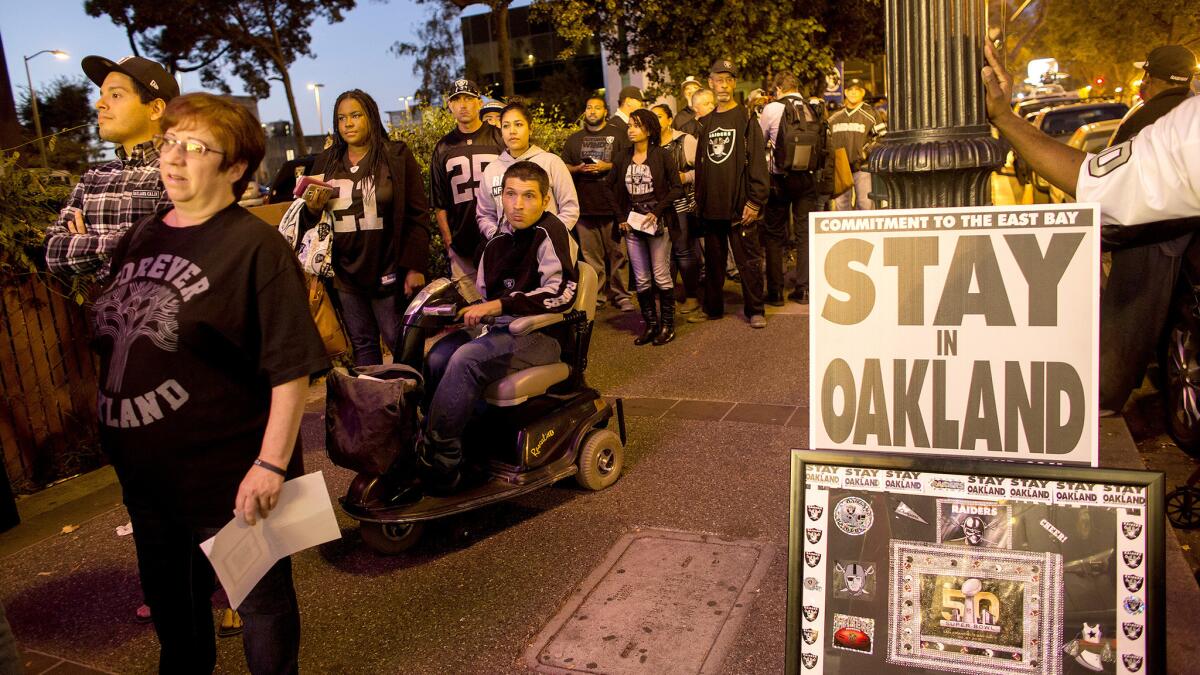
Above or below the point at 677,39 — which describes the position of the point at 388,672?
below

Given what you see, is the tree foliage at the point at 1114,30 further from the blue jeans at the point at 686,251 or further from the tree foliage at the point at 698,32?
the blue jeans at the point at 686,251

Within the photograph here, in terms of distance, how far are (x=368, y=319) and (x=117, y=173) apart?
2196 millimetres

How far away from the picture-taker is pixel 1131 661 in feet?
7.04

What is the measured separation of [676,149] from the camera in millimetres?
8977

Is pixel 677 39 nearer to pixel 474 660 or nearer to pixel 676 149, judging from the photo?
pixel 676 149

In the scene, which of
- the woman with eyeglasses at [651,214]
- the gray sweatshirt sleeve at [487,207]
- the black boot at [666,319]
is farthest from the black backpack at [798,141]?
the gray sweatshirt sleeve at [487,207]

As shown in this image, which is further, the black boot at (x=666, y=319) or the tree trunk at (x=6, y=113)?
the black boot at (x=666, y=319)

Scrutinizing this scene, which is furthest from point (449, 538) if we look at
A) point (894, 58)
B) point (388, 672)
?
point (894, 58)

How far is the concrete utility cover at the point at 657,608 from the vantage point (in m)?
3.34

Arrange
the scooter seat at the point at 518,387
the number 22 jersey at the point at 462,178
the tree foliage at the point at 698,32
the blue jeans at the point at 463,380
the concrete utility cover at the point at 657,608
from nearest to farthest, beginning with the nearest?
the concrete utility cover at the point at 657,608
the blue jeans at the point at 463,380
the scooter seat at the point at 518,387
the number 22 jersey at the point at 462,178
the tree foliage at the point at 698,32

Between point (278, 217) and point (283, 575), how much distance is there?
4.86 m

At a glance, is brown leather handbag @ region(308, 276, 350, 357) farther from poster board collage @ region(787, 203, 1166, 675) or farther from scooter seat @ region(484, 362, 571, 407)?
poster board collage @ region(787, 203, 1166, 675)

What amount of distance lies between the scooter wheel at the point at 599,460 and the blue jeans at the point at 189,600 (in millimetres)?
2158

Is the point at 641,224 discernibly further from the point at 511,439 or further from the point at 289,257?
the point at 289,257
